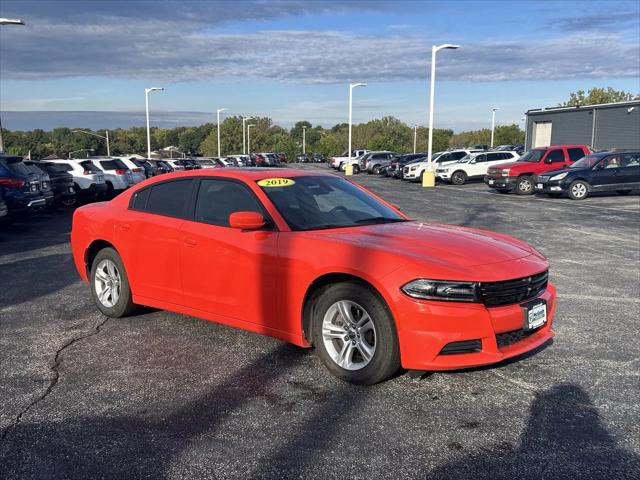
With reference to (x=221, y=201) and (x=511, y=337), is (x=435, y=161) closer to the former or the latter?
(x=221, y=201)

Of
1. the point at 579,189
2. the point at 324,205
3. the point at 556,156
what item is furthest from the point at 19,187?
the point at 556,156

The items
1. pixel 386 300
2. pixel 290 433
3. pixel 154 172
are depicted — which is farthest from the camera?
pixel 154 172

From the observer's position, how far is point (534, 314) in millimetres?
4266

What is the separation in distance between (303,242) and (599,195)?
22.0 meters

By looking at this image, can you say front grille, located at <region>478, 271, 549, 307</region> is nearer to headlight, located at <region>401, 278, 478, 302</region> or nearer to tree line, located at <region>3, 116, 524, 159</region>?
headlight, located at <region>401, 278, 478, 302</region>

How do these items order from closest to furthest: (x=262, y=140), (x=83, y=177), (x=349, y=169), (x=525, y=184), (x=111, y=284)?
(x=111, y=284), (x=83, y=177), (x=525, y=184), (x=349, y=169), (x=262, y=140)

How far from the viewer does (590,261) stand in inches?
371

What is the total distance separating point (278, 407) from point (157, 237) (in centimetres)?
225

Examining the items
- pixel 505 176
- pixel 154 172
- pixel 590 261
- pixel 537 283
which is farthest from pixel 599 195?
pixel 537 283

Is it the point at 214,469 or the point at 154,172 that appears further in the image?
the point at 154,172

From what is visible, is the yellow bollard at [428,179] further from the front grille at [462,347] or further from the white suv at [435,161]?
the front grille at [462,347]

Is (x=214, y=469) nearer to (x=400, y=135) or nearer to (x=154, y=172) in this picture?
(x=154, y=172)

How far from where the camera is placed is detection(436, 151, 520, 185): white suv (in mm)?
31719

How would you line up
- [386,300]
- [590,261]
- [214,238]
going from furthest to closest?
[590,261] < [214,238] < [386,300]
